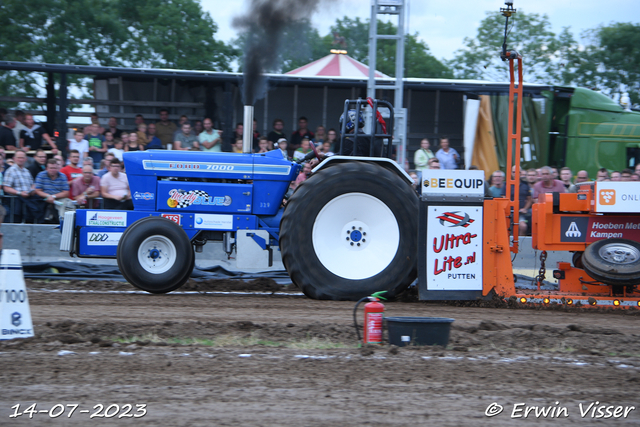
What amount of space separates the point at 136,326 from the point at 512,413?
123 inches

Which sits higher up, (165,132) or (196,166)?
(165,132)

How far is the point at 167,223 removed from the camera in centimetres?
725

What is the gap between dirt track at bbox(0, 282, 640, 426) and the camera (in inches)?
148

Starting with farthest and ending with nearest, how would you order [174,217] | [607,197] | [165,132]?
[165,132] → [174,217] → [607,197]

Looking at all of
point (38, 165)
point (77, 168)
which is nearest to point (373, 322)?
point (77, 168)

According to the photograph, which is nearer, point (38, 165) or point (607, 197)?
point (607, 197)

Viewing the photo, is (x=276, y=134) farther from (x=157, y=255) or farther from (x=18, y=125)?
(x=157, y=255)

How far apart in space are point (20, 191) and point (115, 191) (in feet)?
4.63

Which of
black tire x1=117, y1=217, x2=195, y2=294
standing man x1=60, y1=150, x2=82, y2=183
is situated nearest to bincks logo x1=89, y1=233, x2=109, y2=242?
black tire x1=117, y1=217, x2=195, y2=294

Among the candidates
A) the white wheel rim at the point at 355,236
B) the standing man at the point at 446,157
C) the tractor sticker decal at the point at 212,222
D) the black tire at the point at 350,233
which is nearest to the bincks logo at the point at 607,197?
the black tire at the point at 350,233

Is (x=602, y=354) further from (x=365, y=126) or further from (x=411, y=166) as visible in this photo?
(x=411, y=166)

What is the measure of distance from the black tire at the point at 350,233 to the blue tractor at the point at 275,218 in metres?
0.01

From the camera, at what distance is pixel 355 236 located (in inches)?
285

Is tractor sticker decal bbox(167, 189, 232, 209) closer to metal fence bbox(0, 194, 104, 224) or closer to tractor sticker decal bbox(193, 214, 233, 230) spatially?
tractor sticker decal bbox(193, 214, 233, 230)
